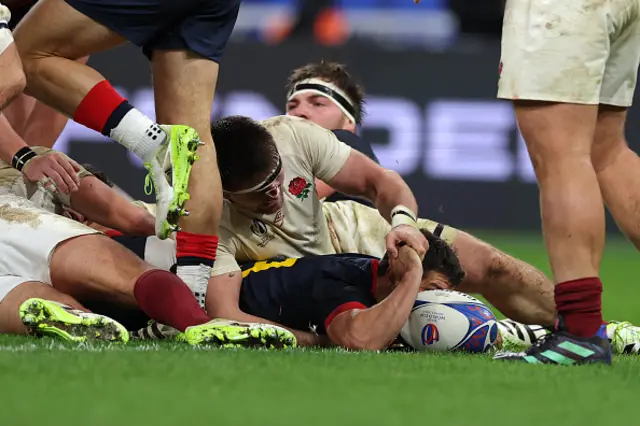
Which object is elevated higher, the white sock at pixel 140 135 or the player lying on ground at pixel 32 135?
the white sock at pixel 140 135

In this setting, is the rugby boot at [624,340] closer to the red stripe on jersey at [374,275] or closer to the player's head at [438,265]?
the player's head at [438,265]

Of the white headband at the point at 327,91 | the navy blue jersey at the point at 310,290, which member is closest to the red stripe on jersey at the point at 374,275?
the navy blue jersey at the point at 310,290

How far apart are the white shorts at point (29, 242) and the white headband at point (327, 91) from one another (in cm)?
204

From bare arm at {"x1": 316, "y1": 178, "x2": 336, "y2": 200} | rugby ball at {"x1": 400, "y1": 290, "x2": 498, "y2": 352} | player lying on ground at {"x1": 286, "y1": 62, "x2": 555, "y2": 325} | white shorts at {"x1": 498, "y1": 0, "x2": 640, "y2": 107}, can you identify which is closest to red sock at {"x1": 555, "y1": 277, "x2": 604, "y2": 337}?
white shorts at {"x1": 498, "y1": 0, "x2": 640, "y2": 107}

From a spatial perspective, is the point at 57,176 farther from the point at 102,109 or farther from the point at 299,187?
the point at 299,187

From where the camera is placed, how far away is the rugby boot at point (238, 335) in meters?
3.87

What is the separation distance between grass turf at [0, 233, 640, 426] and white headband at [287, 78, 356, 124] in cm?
249

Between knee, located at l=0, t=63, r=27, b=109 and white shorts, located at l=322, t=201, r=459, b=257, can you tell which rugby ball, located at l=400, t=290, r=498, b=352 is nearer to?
white shorts, located at l=322, t=201, r=459, b=257

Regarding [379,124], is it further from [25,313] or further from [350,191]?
[25,313]

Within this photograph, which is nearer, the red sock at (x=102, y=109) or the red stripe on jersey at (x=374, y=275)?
the red sock at (x=102, y=109)

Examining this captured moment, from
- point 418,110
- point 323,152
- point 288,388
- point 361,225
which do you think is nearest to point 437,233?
point 361,225

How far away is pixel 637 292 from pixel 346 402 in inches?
231

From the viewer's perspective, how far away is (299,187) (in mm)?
4848

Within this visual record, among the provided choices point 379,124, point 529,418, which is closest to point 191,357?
point 529,418
